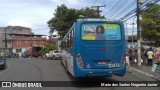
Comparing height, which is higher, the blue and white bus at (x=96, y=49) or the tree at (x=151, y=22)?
the tree at (x=151, y=22)

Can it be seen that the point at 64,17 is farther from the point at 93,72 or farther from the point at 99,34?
the point at 93,72

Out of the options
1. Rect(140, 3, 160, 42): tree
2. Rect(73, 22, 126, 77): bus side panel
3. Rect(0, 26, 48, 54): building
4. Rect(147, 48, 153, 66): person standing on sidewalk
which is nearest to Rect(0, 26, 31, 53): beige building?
Rect(0, 26, 48, 54): building

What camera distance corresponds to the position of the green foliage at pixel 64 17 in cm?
6250

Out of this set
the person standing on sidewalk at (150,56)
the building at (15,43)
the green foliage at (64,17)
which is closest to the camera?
the person standing on sidewalk at (150,56)

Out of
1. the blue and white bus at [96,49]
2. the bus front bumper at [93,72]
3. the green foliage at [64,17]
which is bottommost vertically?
the bus front bumper at [93,72]

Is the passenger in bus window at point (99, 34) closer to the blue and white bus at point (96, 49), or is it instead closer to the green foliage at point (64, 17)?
the blue and white bus at point (96, 49)

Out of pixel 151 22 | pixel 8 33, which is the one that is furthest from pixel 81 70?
pixel 8 33

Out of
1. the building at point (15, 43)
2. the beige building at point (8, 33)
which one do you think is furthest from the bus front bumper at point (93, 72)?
the building at point (15, 43)

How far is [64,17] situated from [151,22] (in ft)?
89.5

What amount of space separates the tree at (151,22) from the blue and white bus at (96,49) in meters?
24.5

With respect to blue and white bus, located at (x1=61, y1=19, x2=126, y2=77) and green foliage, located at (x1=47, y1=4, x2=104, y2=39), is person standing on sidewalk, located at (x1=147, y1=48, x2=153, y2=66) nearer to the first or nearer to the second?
blue and white bus, located at (x1=61, y1=19, x2=126, y2=77)

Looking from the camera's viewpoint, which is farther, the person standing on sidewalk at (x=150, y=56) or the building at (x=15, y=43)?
the building at (x=15, y=43)

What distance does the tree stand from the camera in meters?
39.0

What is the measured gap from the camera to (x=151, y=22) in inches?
1531
